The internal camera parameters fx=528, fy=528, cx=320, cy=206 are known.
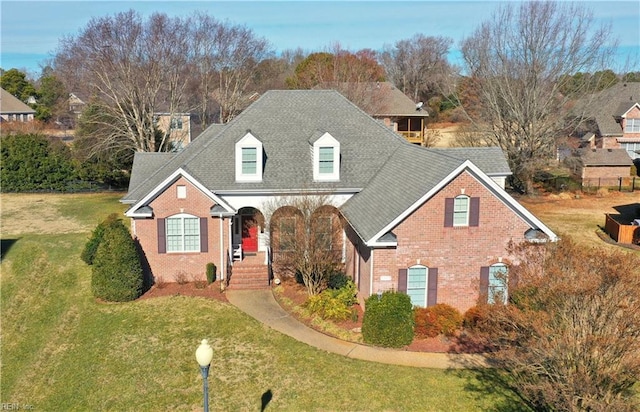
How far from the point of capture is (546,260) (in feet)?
54.0

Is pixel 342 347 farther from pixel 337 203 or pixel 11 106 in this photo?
pixel 11 106

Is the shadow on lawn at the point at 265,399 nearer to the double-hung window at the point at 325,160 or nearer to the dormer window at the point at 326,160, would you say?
the dormer window at the point at 326,160

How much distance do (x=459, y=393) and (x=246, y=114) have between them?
18567 millimetres

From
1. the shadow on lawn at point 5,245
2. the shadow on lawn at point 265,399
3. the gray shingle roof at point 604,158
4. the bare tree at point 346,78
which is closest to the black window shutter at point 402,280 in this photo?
the shadow on lawn at point 265,399

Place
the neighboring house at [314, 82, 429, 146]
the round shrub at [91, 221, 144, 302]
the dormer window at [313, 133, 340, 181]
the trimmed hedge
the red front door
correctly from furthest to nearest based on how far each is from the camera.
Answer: the neighboring house at [314, 82, 429, 146] < the red front door < the dormer window at [313, 133, 340, 181] < the round shrub at [91, 221, 144, 302] < the trimmed hedge

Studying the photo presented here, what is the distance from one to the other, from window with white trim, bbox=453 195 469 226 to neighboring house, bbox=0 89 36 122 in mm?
80138

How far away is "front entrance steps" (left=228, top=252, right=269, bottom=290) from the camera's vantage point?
80.1 ft

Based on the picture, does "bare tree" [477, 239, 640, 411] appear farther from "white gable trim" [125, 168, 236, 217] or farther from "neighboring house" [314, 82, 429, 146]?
"neighboring house" [314, 82, 429, 146]

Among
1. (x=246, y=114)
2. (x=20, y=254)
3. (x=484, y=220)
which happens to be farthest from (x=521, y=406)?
(x=20, y=254)

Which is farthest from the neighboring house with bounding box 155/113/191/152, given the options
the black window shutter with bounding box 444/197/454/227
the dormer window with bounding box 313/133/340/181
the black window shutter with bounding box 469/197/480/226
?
the black window shutter with bounding box 469/197/480/226

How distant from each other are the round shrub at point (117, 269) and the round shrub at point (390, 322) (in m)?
10.5

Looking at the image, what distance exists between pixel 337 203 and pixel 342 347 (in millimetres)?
8751

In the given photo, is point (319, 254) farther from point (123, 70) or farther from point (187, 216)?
point (123, 70)

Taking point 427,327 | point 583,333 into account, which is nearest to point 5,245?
point 427,327
